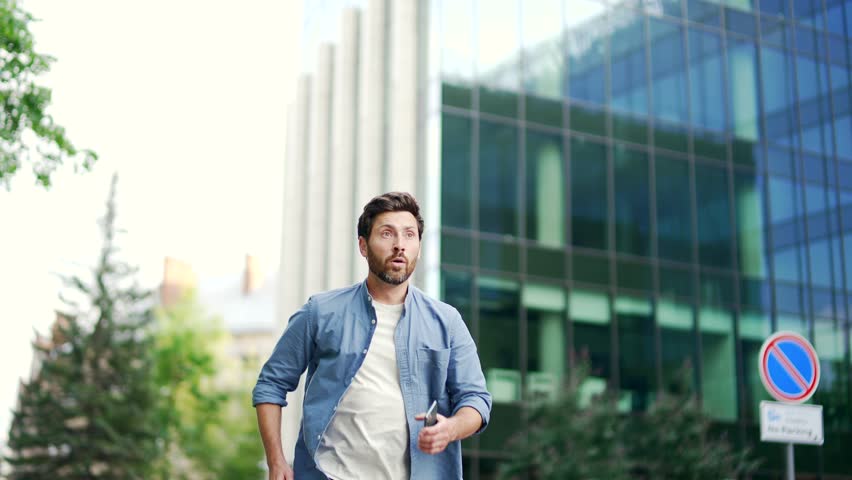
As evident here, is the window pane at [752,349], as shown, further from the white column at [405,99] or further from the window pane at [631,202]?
the white column at [405,99]

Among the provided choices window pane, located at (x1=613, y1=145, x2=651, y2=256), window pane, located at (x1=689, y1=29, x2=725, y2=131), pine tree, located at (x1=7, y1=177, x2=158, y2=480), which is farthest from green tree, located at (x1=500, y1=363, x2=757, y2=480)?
pine tree, located at (x1=7, y1=177, x2=158, y2=480)

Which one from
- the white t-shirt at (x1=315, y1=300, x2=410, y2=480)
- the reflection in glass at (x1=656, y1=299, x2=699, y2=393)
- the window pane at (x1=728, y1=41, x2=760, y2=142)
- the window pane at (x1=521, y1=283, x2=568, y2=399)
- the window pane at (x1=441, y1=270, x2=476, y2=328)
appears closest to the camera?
the white t-shirt at (x1=315, y1=300, x2=410, y2=480)

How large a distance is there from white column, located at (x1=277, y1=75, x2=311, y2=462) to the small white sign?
23531mm

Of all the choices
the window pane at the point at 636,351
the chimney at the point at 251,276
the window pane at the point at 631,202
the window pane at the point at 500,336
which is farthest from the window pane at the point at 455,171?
the chimney at the point at 251,276

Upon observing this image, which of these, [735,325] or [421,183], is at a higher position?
[421,183]

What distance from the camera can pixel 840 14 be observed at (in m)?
30.9

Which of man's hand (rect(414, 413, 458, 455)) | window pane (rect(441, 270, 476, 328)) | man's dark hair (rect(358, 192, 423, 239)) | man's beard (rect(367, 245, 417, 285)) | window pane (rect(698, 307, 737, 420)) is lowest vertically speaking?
man's hand (rect(414, 413, 458, 455))

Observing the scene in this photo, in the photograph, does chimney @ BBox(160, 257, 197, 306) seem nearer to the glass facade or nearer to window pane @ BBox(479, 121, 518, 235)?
the glass facade

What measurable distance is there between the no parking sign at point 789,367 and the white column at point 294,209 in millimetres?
23245

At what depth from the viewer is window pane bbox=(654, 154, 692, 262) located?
89.7 ft

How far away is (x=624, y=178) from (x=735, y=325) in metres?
4.62

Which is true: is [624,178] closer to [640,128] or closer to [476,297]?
[640,128]

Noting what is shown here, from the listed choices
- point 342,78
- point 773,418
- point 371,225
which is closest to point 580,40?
point 342,78

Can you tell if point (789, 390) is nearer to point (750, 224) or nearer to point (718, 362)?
point (718, 362)
